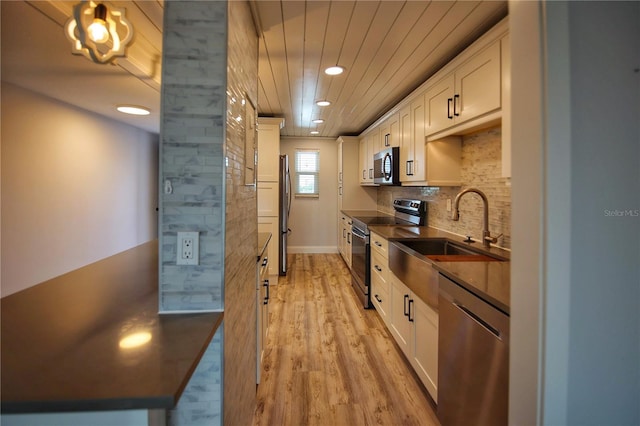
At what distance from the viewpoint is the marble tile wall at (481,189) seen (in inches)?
82.6

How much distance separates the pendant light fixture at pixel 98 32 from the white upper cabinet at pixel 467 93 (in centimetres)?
180

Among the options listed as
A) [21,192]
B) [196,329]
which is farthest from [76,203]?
[196,329]

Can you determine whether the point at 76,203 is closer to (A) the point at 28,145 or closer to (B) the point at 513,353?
(A) the point at 28,145

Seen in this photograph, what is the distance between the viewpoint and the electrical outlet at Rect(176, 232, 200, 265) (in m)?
1.07

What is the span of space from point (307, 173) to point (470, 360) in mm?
5122

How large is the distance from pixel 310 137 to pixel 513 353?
5602 millimetres

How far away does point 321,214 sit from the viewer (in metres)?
6.23

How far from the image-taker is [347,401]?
6.43ft

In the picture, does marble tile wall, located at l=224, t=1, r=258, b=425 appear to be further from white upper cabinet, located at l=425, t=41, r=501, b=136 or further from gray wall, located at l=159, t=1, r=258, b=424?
white upper cabinet, located at l=425, t=41, r=501, b=136

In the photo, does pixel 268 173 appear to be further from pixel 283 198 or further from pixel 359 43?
pixel 359 43

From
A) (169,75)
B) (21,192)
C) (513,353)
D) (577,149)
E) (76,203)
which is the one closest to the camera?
(577,149)

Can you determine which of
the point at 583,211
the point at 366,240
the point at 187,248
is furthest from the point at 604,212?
the point at 366,240

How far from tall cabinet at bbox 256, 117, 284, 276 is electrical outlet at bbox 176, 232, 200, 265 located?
3115 mm

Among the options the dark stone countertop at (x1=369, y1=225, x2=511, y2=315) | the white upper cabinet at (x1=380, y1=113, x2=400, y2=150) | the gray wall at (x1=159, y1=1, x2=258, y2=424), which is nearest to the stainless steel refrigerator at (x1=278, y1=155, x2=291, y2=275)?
the white upper cabinet at (x1=380, y1=113, x2=400, y2=150)
